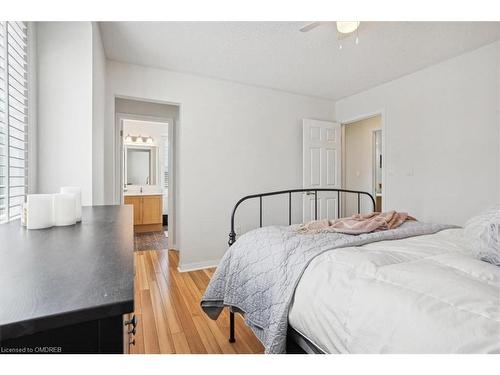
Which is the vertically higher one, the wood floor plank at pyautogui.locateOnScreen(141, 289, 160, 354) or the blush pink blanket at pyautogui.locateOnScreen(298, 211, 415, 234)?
the blush pink blanket at pyautogui.locateOnScreen(298, 211, 415, 234)

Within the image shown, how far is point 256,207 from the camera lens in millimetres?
3512

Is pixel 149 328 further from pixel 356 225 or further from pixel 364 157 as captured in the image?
pixel 364 157

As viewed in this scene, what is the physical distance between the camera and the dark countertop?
33 centimetres

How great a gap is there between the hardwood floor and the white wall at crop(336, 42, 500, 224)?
240 cm

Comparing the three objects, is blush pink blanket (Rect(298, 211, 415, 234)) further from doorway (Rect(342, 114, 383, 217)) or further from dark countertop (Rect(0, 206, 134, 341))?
doorway (Rect(342, 114, 383, 217))

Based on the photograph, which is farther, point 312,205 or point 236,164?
point 312,205

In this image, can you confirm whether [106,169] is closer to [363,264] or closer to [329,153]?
[363,264]

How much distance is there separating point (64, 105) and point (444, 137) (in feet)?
11.2

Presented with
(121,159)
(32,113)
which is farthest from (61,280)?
(121,159)

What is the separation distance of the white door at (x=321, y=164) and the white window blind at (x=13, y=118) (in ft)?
9.97

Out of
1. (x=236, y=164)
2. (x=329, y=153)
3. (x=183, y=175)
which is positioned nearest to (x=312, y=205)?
(x=329, y=153)

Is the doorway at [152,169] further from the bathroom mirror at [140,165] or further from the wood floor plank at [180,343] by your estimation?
the wood floor plank at [180,343]

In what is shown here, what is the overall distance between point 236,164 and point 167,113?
122 cm

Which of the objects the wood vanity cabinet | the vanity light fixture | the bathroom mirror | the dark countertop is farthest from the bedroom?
the vanity light fixture
